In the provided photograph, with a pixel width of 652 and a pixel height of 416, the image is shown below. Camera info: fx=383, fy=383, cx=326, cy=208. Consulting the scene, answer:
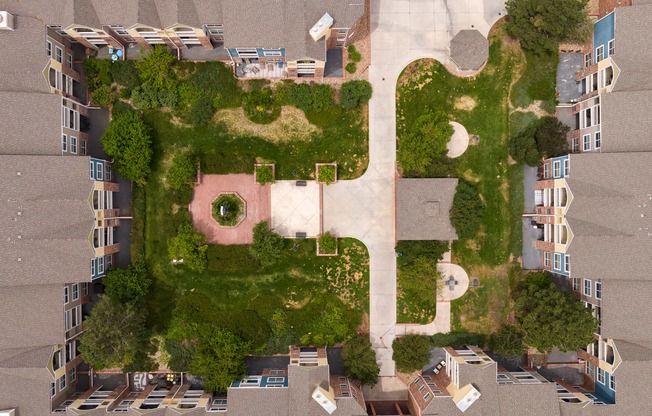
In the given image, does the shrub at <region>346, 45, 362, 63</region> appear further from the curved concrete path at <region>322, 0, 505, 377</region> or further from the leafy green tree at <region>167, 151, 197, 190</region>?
the leafy green tree at <region>167, 151, 197, 190</region>

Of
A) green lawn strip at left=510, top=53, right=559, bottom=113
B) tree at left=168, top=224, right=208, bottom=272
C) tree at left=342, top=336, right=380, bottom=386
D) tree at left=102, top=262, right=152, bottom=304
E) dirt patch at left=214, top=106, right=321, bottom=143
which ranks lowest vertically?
tree at left=342, top=336, right=380, bottom=386

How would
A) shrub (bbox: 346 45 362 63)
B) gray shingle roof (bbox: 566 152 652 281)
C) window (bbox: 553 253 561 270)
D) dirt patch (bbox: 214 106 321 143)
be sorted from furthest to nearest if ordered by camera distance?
shrub (bbox: 346 45 362 63), dirt patch (bbox: 214 106 321 143), window (bbox: 553 253 561 270), gray shingle roof (bbox: 566 152 652 281)

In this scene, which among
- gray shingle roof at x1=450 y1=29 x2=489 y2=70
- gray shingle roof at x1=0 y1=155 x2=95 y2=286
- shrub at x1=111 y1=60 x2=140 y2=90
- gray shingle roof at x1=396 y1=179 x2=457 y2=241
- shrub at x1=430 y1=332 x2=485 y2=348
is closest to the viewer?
gray shingle roof at x1=0 y1=155 x2=95 y2=286

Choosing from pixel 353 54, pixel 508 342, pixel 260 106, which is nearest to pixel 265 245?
pixel 260 106

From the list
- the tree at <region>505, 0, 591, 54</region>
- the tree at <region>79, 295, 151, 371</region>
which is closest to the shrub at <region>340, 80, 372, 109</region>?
the tree at <region>505, 0, 591, 54</region>

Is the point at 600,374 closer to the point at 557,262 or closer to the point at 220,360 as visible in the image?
the point at 557,262

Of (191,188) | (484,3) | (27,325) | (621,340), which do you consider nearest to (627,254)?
(621,340)
